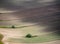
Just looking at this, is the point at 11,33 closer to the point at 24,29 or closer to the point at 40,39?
the point at 24,29

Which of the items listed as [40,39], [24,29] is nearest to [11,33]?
[24,29]

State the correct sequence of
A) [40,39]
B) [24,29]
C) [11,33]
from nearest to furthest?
[40,39] < [11,33] < [24,29]

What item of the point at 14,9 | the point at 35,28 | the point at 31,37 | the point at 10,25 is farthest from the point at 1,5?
the point at 31,37

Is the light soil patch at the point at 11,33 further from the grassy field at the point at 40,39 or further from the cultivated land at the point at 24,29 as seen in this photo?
the grassy field at the point at 40,39

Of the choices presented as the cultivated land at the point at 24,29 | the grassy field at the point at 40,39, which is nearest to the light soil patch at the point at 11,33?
the cultivated land at the point at 24,29

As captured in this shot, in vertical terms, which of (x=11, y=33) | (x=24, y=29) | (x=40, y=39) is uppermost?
(x=24, y=29)

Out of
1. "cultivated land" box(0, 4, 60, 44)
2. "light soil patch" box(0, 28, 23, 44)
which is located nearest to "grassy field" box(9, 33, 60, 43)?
"cultivated land" box(0, 4, 60, 44)

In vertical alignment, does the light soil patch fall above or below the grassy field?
above

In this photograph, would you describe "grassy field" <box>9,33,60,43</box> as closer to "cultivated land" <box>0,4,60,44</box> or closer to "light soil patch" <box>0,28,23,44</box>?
"cultivated land" <box>0,4,60,44</box>

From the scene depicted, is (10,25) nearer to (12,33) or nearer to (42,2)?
(12,33)
